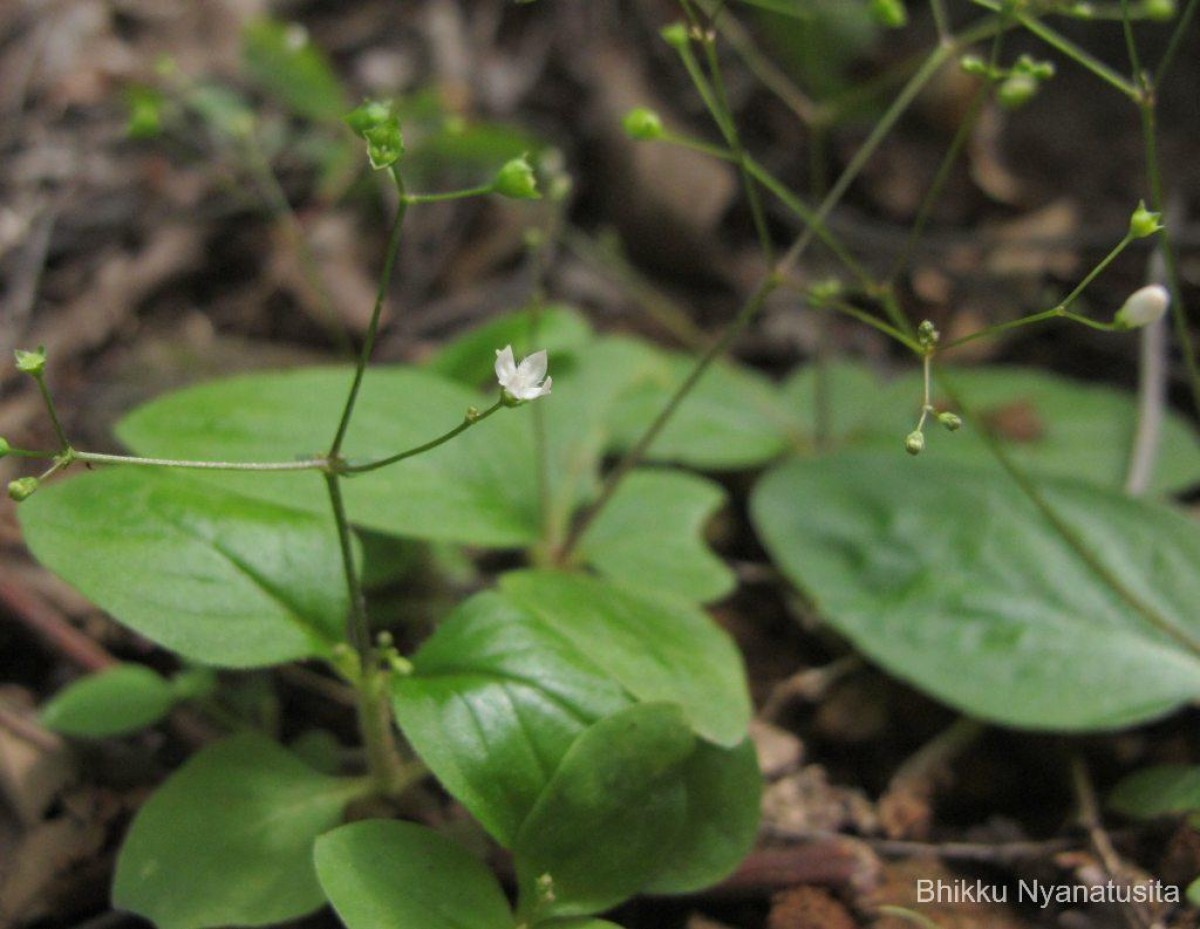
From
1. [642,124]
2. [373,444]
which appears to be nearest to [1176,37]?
[642,124]

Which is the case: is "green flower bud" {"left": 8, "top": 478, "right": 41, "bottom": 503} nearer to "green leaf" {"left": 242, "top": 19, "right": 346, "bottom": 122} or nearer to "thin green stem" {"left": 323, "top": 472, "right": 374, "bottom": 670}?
"thin green stem" {"left": 323, "top": 472, "right": 374, "bottom": 670}

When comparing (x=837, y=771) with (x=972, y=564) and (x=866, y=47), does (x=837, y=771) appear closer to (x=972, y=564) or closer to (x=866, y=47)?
(x=972, y=564)

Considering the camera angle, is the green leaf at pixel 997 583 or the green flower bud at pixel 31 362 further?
the green leaf at pixel 997 583

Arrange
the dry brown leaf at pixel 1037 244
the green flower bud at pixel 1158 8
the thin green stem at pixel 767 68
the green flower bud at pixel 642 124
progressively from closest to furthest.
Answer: the green flower bud at pixel 642 124, the green flower bud at pixel 1158 8, the dry brown leaf at pixel 1037 244, the thin green stem at pixel 767 68

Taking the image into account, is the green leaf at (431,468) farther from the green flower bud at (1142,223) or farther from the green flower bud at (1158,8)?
the green flower bud at (1158,8)

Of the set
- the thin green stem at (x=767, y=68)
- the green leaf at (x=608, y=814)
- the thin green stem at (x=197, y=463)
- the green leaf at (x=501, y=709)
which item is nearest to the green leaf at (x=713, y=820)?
the green leaf at (x=608, y=814)

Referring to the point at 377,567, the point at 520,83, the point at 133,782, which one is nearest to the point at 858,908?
the point at 377,567
